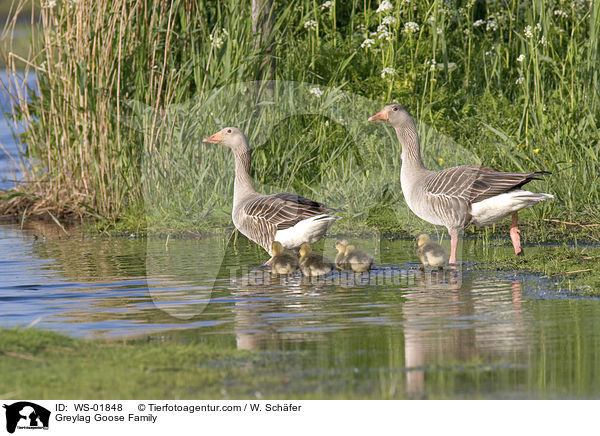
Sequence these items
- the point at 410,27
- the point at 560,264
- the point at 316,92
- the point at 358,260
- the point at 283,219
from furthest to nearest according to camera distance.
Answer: the point at 410,27 → the point at 316,92 → the point at 283,219 → the point at 358,260 → the point at 560,264

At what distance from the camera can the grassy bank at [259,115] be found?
39.8 ft

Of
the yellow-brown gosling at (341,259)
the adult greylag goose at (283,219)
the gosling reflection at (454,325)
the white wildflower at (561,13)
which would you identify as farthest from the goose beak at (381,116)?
the white wildflower at (561,13)

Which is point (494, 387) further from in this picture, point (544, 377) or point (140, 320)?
point (140, 320)

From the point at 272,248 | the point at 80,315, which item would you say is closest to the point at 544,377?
the point at 80,315

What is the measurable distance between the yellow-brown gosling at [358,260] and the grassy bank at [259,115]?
2477 mm

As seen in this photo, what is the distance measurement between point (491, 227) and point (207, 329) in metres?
5.71

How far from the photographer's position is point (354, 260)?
951cm

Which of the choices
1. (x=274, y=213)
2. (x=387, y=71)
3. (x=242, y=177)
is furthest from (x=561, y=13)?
(x=274, y=213)

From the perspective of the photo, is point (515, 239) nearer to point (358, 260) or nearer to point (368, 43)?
point (358, 260)

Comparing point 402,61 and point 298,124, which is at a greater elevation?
point 402,61

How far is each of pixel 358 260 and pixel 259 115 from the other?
4113 millimetres

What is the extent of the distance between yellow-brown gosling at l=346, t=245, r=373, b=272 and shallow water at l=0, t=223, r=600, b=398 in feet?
0.48

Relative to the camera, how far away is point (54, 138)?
1343cm
